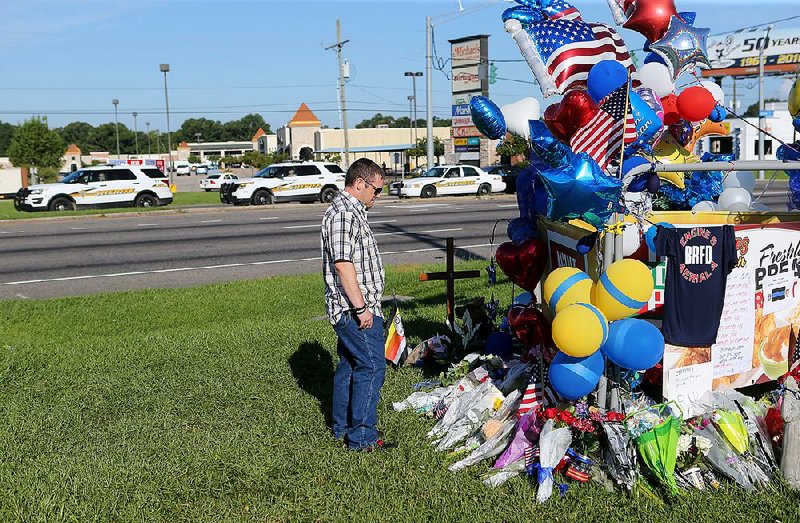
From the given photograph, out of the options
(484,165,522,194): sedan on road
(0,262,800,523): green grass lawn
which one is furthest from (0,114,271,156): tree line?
(0,262,800,523): green grass lawn

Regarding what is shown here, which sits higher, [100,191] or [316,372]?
[100,191]

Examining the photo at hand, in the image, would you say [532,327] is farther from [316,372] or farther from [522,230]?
[316,372]

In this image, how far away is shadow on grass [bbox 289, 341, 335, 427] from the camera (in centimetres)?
621

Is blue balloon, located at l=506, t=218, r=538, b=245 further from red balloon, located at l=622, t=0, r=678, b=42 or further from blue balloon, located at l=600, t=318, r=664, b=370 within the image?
red balloon, located at l=622, t=0, r=678, b=42

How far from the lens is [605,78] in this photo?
4.53 meters

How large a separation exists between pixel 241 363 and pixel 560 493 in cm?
365

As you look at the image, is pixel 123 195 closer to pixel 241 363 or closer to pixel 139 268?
pixel 139 268

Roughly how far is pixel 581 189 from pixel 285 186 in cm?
2703

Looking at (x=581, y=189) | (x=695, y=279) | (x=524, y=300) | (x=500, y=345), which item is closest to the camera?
(x=581, y=189)

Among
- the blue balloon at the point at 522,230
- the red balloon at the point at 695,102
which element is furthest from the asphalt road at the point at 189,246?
the red balloon at the point at 695,102

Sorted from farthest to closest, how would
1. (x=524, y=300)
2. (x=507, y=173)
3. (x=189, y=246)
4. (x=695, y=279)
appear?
1. (x=507, y=173)
2. (x=189, y=246)
3. (x=524, y=300)
4. (x=695, y=279)

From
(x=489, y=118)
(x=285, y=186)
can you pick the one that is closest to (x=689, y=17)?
(x=489, y=118)

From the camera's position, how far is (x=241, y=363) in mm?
7230

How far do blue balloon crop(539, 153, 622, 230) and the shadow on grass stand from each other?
241cm
